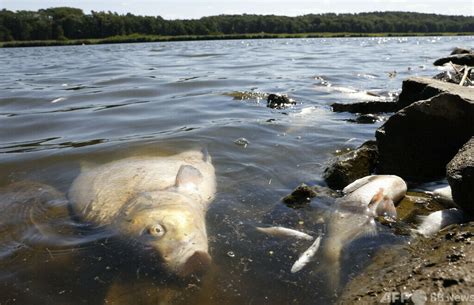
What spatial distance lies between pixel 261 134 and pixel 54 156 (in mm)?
3771

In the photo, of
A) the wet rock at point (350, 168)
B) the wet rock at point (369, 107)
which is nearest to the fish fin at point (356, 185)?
the wet rock at point (350, 168)

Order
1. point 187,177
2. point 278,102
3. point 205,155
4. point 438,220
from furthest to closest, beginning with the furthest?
point 278,102 → point 205,155 → point 187,177 → point 438,220

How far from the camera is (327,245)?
408cm

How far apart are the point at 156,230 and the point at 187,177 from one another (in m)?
1.42

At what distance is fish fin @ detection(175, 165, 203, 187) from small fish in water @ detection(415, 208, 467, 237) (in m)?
2.73

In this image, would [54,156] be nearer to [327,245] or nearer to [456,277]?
[327,245]

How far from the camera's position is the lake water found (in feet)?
11.8

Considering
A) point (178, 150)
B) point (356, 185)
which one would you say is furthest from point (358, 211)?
point (178, 150)

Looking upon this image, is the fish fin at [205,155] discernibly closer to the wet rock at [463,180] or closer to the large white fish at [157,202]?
the large white fish at [157,202]

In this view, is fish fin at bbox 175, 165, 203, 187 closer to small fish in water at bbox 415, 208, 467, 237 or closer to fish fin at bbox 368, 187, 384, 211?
fish fin at bbox 368, 187, 384, 211

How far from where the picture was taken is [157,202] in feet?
16.0

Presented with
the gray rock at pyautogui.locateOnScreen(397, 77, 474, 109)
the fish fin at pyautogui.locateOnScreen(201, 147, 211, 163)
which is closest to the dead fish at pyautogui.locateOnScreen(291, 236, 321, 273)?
the fish fin at pyautogui.locateOnScreen(201, 147, 211, 163)

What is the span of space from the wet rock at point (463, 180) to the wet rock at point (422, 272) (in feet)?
1.68

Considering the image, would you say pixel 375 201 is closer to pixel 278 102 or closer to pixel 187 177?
pixel 187 177
